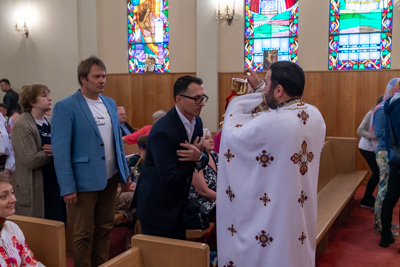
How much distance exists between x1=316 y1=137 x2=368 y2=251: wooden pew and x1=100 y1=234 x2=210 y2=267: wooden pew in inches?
78.5

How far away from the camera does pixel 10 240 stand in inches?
83.7

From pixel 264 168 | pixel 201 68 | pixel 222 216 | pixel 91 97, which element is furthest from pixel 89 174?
pixel 201 68

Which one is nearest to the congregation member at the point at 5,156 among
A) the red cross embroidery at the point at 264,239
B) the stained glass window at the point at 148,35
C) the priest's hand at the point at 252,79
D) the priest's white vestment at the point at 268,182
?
the priest's white vestment at the point at 268,182

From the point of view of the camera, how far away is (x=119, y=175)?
3.09 m

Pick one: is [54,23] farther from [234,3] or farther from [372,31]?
[372,31]

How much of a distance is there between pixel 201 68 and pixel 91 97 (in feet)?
20.2

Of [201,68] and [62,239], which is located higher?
[201,68]

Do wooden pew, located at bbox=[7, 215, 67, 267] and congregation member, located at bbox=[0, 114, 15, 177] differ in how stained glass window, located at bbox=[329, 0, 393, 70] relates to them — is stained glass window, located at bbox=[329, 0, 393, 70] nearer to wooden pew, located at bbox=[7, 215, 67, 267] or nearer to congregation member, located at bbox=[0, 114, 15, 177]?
congregation member, located at bbox=[0, 114, 15, 177]

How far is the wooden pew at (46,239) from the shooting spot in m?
2.23

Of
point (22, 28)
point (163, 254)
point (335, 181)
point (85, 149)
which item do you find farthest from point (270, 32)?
point (163, 254)

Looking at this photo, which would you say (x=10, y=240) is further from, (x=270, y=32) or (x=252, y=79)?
(x=270, y=32)

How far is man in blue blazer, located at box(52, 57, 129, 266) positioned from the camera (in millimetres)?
2787

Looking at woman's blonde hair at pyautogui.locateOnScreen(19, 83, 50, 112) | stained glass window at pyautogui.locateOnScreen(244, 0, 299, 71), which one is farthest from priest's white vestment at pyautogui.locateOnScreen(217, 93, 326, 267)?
stained glass window at pyautogui.locateOnScreen(244, 0, 299, 71)

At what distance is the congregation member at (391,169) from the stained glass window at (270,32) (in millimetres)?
4533
